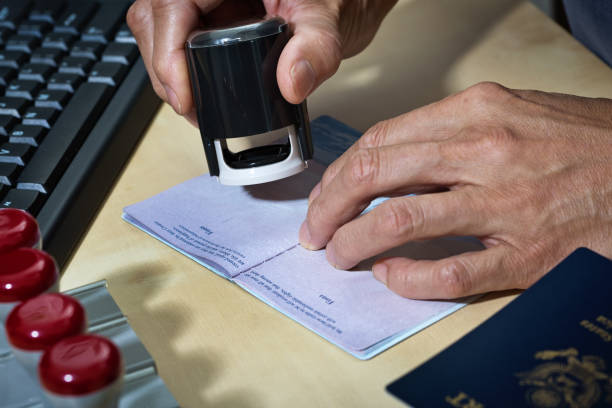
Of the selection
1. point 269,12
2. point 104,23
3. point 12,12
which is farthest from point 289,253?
point 12,12

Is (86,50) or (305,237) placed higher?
(86,50)

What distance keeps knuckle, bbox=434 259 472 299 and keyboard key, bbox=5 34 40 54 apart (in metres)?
0.58

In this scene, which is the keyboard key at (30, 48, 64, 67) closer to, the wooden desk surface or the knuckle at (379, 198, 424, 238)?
the wooden desk surface

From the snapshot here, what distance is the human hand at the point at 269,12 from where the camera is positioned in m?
0.59

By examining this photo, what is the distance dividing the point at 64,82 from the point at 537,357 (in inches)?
22.4

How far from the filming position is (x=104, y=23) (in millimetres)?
845

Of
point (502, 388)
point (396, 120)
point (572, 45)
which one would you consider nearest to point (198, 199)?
point (396, 120)

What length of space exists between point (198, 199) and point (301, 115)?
14 cm

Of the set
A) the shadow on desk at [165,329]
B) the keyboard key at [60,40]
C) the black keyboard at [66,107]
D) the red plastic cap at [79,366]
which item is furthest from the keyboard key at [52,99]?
the red plastic cap at [79,366]

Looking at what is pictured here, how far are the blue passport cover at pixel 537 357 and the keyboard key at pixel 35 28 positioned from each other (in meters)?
0.66

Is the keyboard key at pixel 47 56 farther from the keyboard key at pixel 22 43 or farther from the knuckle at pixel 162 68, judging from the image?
the knuckle at pixel 162 68

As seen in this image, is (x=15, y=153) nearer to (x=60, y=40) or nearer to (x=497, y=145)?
(x=60, y=40)

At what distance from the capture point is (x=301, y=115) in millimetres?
607

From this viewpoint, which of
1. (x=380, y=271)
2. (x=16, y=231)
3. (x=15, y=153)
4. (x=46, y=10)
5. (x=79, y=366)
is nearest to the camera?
(x=79, y=366)
